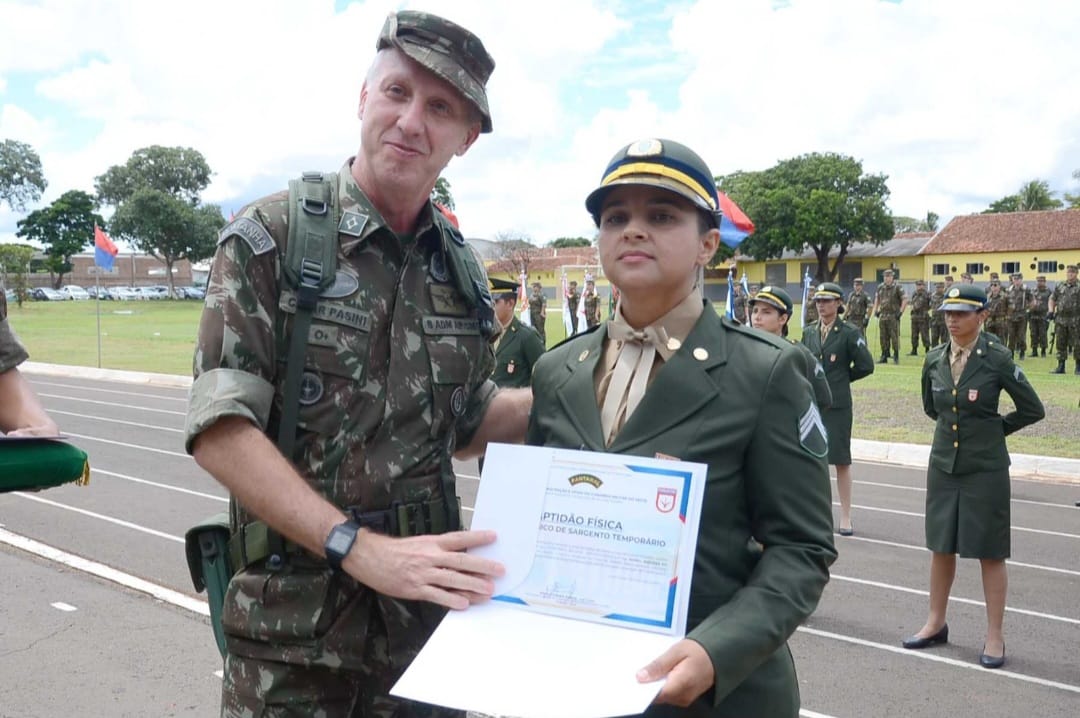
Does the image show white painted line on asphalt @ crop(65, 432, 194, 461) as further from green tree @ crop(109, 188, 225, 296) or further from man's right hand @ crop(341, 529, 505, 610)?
green tree @ crop(109, 188, 225, 296)

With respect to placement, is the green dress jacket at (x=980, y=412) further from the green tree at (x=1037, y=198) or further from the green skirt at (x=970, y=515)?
the green tree at (x=1037, y=198)

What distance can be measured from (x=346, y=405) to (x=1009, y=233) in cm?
6869

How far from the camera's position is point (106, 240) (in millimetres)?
26891

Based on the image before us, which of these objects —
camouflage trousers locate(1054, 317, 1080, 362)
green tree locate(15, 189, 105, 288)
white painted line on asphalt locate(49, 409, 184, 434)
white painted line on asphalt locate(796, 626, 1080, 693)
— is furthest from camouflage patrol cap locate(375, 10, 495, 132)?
green tree locate(15, 189, 105, 288)

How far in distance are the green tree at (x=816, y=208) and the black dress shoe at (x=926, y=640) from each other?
59.4 m

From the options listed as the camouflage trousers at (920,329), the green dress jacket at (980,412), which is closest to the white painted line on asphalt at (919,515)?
the green dress jacket at (980,412)

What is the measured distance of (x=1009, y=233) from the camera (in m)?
62.6

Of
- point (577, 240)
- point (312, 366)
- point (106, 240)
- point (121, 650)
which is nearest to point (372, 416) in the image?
point (312, 366)

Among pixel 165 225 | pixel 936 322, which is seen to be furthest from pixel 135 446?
pixel 165 225

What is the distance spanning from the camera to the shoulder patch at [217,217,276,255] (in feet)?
6.89

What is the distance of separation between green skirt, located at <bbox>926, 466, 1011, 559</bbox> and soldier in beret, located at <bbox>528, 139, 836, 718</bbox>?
424 centimetres

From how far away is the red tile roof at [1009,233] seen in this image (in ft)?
196

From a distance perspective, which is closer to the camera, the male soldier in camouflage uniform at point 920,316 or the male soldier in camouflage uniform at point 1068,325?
the male soldier in camouflage uniform at point 1068,325

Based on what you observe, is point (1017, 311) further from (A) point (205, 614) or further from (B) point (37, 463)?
(B) point (37, 463)
